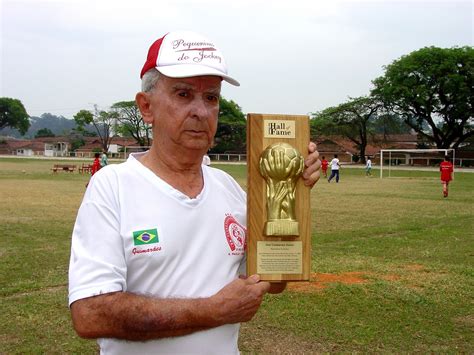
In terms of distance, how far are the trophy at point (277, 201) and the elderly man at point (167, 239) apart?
0.33 ft

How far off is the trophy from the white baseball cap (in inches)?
13.3

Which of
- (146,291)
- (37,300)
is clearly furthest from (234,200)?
(37,300)

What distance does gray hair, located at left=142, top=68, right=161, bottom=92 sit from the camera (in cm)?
208

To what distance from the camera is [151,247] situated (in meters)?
1.92

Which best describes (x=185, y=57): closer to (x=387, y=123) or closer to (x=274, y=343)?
(x=274, y=343)

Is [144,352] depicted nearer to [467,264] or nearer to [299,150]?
[299,150]

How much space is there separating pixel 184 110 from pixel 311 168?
63 cm

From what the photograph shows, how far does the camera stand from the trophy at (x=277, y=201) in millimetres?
2205

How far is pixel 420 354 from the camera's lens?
505cm

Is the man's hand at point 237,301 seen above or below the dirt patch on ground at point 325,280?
above

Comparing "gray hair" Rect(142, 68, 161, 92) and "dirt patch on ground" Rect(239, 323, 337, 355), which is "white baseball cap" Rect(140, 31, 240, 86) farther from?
"dirt patch on ground" Rect(239, 323, 337, 355)

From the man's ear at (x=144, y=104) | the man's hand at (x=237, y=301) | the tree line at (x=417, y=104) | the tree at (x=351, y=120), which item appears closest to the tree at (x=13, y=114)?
the tree line at (x=417, y=104)

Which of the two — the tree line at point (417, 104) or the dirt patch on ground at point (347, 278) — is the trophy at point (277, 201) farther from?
the tree line at point (417, 104)

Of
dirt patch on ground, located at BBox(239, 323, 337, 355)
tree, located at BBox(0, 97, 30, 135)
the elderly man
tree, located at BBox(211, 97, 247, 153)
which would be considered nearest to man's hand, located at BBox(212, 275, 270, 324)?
the elderly man
